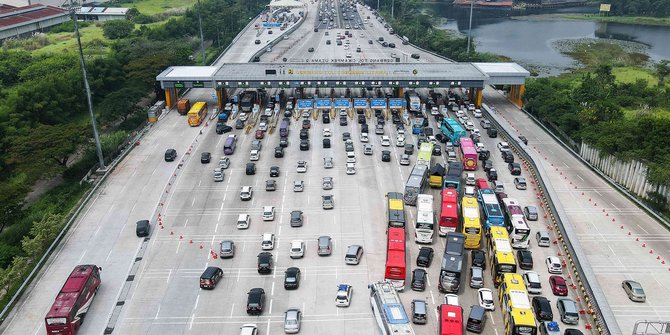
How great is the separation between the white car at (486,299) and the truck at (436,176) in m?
22.7

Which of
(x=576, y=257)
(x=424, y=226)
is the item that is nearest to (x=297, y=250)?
(x=424, y=226)

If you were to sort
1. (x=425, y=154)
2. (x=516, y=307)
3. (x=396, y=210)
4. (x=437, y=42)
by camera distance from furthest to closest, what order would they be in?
(x=437, y=42) < (x=425, y=154) < (x=396, y=210) < (x=516, y=307)

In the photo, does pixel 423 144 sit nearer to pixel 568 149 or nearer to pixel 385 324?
pixel 568 149

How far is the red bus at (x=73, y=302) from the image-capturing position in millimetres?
43438

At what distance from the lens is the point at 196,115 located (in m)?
92.7

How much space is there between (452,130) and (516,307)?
43.6m

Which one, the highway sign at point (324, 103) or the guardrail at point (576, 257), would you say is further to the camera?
the highway sign at point (324, 103)

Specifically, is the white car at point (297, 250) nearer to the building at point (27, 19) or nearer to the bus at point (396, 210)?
the bus at point (396, 210)

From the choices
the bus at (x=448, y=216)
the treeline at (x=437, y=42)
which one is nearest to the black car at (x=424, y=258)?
the bus at (x=448, y=216)

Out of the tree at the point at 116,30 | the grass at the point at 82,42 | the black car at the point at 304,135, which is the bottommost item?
the black car at the point at 304,135

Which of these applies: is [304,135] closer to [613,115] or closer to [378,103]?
[378,103]

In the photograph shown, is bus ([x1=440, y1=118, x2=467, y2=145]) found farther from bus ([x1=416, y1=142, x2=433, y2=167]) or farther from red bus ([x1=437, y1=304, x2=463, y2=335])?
red bus ([x1=437, y1=304, x2=463, y2=335])

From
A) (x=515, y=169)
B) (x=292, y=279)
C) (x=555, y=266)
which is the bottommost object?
(x=555, y=266)

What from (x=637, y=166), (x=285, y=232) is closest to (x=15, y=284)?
(x=285, y=232)
